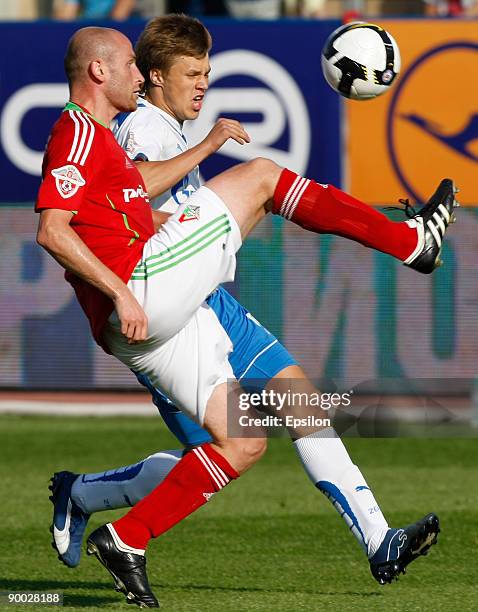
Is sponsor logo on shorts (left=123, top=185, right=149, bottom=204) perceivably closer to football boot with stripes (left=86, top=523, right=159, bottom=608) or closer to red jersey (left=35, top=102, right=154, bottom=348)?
red jersey (left=35, top=102, right=154, bottom=348)

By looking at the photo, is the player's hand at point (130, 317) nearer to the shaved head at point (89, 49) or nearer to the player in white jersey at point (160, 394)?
the player in white jersey at point (160, 394)

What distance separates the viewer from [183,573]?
6910mm

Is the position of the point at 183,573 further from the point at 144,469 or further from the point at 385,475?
the point at 385,475

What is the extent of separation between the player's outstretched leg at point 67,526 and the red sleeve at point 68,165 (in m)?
1.62

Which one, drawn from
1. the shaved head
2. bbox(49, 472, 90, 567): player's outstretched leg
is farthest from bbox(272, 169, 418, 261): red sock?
bbox(49, 472, 90, 567): player's outstretched leg

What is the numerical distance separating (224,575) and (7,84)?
771 cm

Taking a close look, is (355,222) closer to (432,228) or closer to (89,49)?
(432,228)

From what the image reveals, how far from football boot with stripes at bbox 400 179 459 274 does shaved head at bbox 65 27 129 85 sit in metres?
1.31

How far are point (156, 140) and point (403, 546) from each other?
1924 mm

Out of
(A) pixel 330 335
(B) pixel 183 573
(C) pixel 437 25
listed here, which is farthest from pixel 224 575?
(C) pixel 437 25

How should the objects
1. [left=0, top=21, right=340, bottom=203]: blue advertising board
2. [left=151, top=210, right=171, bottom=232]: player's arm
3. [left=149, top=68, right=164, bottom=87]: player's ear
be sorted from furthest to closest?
[left=0, top=21, right=340, bottom=203]: blue advertising board < [left=149, top=68, right=164, bottom=87]: player's ear < [left=151, top=210, right=171, bottom=232]: player's arm

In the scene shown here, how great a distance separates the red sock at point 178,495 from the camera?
5.77 meters

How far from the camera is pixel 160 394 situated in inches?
243

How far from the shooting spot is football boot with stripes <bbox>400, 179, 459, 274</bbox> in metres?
5.98
